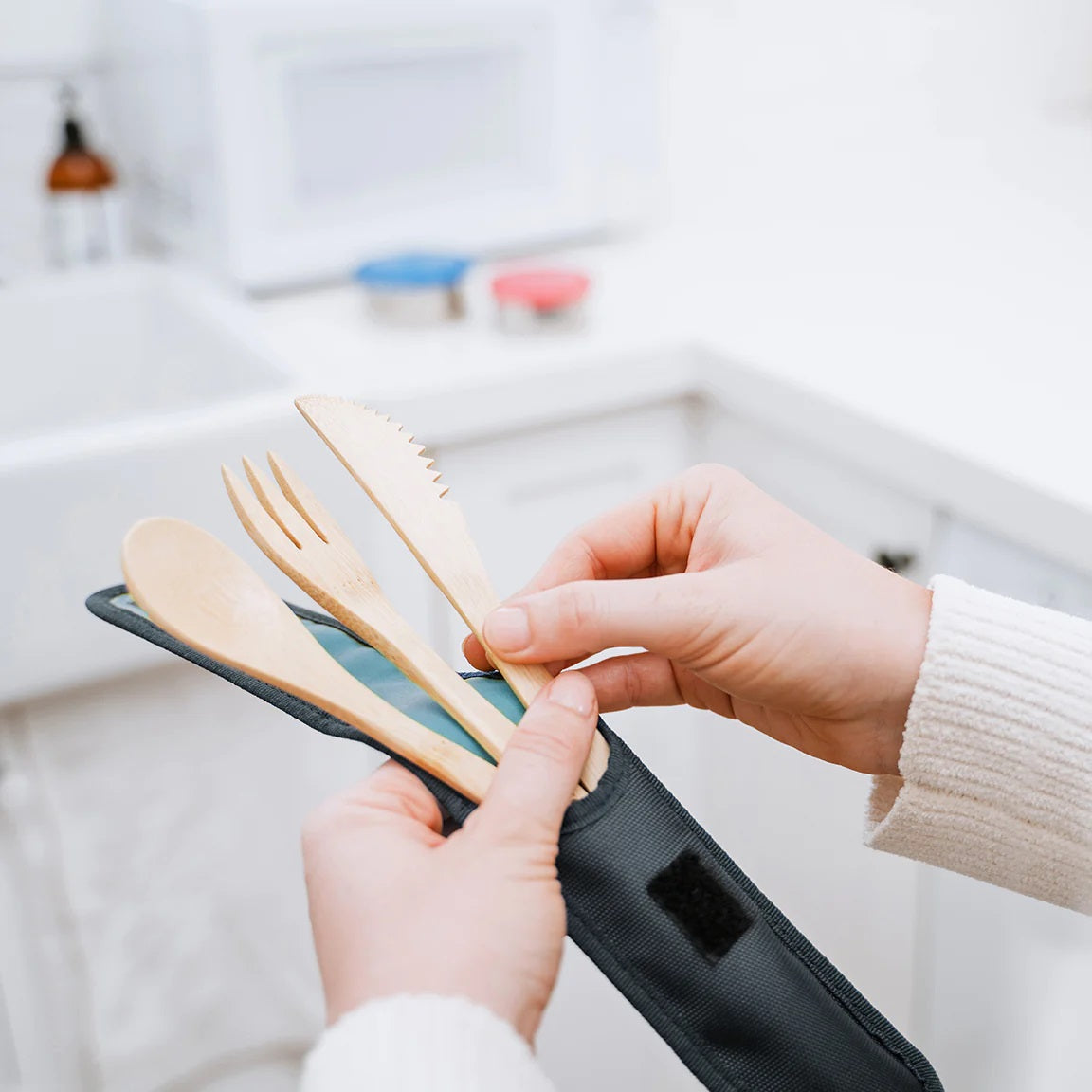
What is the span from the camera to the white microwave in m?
1.03

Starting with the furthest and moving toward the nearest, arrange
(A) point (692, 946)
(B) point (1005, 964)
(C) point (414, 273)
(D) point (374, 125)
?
(D) point (374, 125) < (C) point (414, 273) < (B) point (1005, 964) < (A) point (692, 946)

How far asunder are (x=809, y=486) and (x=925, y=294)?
24 centimetres

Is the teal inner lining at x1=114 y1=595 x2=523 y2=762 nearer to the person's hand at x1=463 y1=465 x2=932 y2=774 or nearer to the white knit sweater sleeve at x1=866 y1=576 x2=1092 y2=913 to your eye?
the person's hand at x1=463 y1=465 x2=932 y2=774

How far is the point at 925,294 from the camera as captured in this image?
3.36ft

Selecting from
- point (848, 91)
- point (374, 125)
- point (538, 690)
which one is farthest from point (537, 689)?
point (848, 91)

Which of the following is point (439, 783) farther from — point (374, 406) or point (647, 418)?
point (647, 418)

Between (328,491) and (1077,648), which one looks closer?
(1077,648)

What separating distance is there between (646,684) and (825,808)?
38cm

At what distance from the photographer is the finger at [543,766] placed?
1.48 ft

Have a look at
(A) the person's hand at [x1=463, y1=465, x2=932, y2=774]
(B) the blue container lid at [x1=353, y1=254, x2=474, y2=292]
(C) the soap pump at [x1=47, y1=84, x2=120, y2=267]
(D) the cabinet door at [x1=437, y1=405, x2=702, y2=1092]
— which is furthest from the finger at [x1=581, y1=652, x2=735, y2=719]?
(C) the soap pump at [x1=47, y1=84, x2=120, y2=267]

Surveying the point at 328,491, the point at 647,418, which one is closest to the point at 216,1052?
the point at 328,491

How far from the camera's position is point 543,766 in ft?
1.53

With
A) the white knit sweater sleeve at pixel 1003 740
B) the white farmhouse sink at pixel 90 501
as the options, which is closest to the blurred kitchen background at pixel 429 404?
the white farmhouse sink at pixel 90 501

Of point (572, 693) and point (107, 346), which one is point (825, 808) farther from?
point (107, 346)
